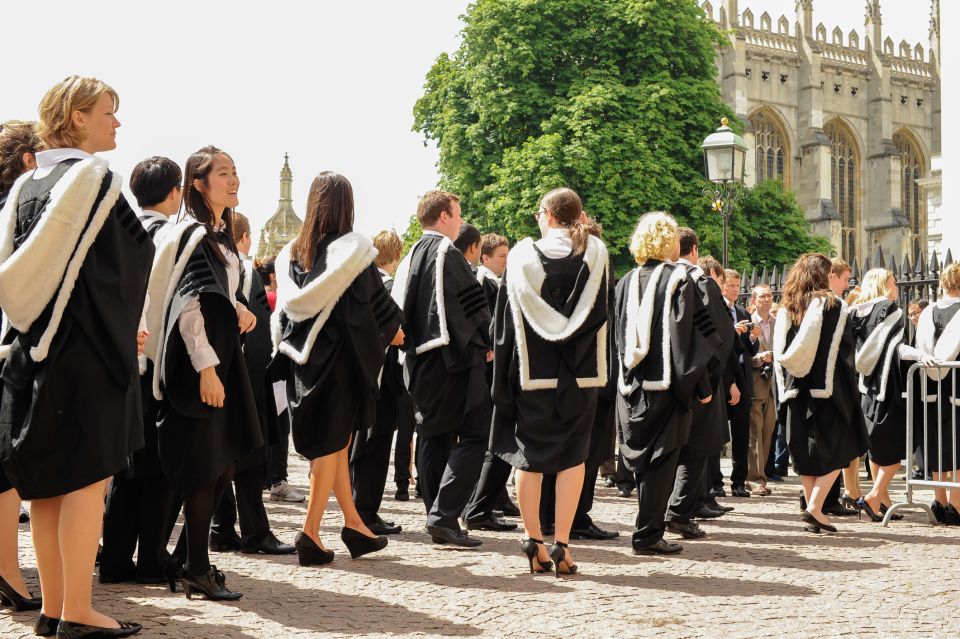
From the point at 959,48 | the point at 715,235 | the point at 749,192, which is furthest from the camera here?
the point at 749,192

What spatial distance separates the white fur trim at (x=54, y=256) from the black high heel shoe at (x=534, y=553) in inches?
107

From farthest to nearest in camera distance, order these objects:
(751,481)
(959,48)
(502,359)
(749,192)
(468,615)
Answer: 1. (749,192)
2. (959,48)
3. (751,481)
4. (502,359)
5. (468,615)

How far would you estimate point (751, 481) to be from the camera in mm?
11211

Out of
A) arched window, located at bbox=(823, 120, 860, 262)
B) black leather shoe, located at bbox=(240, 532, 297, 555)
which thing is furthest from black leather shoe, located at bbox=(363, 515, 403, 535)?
arched window, located at bbox=(823, 120, 860, 262)

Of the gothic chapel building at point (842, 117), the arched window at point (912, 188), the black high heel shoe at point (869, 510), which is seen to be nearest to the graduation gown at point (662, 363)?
the black high heel shoe at point (869, 510)

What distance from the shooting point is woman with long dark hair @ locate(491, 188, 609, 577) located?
6098 millimetres

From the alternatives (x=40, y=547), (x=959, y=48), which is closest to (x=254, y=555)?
(x=40, y=547)

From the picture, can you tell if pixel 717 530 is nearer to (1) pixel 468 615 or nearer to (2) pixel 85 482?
(1) pixel 468 615

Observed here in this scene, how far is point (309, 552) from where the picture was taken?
20.4 ft

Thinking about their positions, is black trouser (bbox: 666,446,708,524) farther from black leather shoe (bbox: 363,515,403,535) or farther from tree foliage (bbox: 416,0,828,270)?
tree foliage (bbox: 416,0,828,270)

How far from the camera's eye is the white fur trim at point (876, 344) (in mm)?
9031

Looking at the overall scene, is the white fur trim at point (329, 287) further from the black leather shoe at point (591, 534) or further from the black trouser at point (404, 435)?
the black leather shoe at point (591, 534)

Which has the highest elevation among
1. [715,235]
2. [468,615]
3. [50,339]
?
[715,235]

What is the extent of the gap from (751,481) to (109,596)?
7.21 meters
